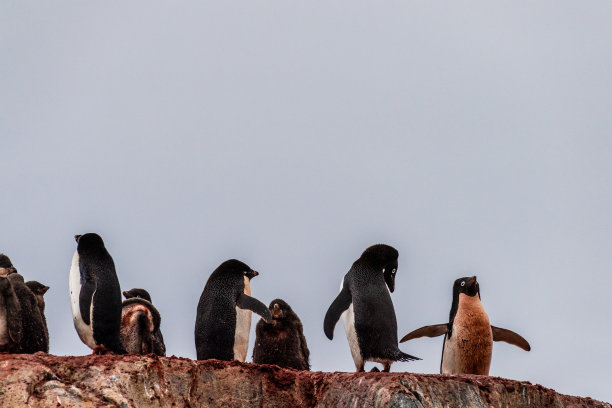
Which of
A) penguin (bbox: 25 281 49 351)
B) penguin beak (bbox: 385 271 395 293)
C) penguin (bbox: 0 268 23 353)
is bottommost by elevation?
penguin (bbox: 0 268 23 353)

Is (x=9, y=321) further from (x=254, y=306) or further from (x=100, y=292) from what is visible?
(x=254, y=306)

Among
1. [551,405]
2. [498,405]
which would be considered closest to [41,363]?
[498,405]

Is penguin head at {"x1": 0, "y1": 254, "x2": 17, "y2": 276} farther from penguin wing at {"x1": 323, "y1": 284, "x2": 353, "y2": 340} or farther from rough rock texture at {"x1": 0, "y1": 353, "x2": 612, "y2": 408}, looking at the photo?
penguin wing at {"x1": 323, "y1": 284, "x2": 353, "y2": 340}

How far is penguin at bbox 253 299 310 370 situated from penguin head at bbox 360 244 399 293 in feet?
4.73

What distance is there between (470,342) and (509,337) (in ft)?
6.13

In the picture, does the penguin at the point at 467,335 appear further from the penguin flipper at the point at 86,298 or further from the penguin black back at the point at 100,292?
the penguin flipper at the point at 86,298

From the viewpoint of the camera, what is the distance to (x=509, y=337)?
15.2 metres

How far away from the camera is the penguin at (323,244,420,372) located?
39.7 feet

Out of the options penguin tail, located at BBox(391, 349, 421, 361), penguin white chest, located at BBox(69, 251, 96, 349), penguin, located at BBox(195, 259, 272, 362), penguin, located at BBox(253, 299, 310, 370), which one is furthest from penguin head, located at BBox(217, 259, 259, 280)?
penguin tail, located at BBox(391, 349, 421, 361)

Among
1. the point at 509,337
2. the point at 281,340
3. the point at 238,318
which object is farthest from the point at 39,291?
the point at 509,337

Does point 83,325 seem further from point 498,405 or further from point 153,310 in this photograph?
point 498,405

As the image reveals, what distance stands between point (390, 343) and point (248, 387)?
7.08 feet

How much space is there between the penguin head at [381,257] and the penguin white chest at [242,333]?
184 cm

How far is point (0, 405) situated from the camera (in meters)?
9.40
